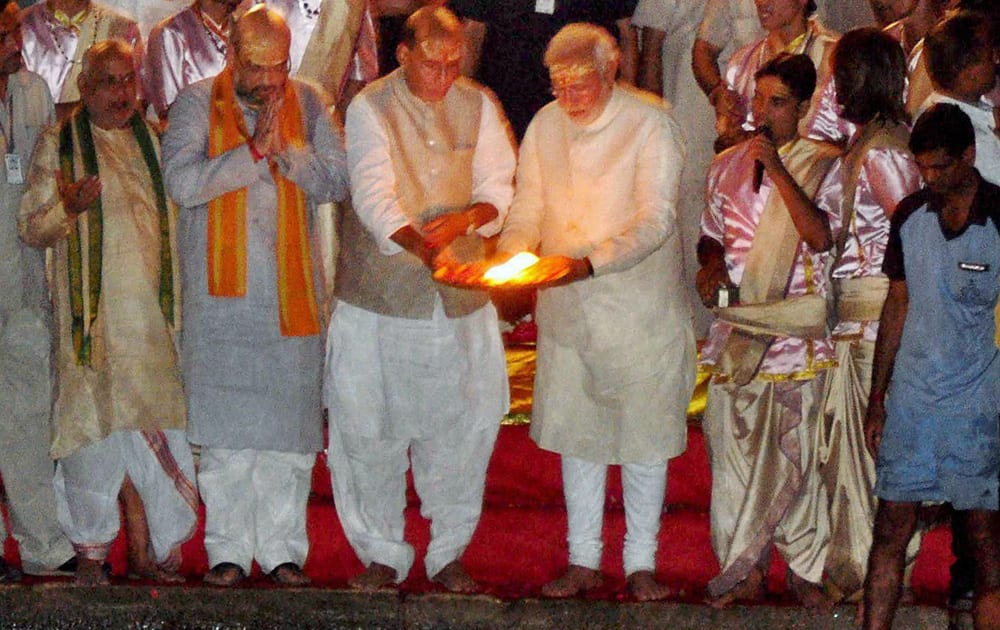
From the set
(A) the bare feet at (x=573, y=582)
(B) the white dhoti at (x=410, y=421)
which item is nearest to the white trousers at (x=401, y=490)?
(B) the white dhoti at (x=410, y=421)

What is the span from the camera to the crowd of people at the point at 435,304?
7020mm

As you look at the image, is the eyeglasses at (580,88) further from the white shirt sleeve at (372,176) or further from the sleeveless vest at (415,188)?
the white shirt sleeve at (372,176)

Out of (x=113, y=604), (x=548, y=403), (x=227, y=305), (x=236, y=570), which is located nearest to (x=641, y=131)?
(x=548, y=403)

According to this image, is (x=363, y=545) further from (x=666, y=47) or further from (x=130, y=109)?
(x=666, y=47)

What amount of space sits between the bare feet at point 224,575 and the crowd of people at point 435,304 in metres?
0.02

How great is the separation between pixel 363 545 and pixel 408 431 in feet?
1.78

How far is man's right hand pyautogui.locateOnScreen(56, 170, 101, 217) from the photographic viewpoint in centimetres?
721

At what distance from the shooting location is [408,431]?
7.36 meters

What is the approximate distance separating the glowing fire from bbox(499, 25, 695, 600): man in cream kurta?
0.30 m

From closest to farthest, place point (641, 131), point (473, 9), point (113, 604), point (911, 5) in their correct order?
point (641, 131), point (113, 604), point (911, 5), point (473, 9)

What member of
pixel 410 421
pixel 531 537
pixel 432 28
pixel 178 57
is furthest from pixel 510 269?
pixel 178 57

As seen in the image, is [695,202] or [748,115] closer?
[748,115]

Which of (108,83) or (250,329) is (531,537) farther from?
(108,83)

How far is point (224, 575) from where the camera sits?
293 inches
